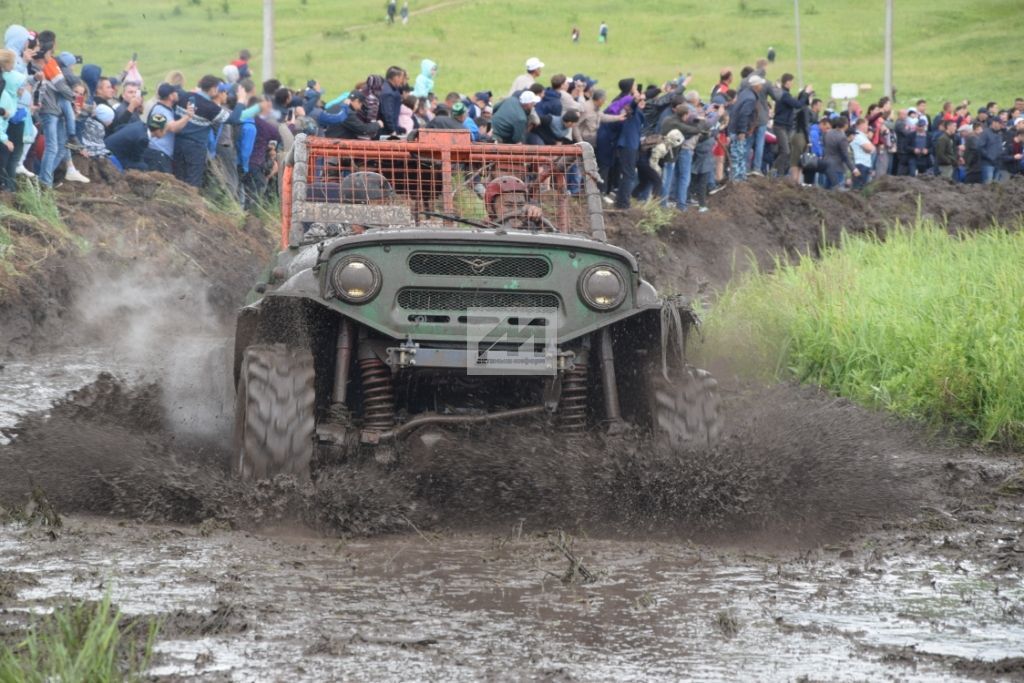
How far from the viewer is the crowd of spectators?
14.5m

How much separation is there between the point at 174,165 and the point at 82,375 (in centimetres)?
578

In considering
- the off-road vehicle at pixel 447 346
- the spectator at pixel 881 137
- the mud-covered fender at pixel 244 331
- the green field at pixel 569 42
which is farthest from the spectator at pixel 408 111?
the green field at pixel 569 42

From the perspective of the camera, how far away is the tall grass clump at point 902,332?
10.0 meters

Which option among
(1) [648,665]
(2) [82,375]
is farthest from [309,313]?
(2) [82,375]

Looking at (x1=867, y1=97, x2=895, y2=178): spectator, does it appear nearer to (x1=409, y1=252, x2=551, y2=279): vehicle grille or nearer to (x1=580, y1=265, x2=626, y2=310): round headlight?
(x1=580, y1=265, x2=626, y2=310): round headlight

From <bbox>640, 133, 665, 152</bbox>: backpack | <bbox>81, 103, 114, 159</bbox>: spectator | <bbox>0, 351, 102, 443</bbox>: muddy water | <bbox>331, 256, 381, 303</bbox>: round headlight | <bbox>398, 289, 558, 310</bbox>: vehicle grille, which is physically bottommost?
<bbox>0, 351, 102, 443</bbox>: muddy water

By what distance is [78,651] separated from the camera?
174 inches

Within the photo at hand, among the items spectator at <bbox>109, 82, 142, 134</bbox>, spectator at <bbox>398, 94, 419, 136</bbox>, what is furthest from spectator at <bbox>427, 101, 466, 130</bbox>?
spectator at <bbox>109, 82, 142, 134</bbox>

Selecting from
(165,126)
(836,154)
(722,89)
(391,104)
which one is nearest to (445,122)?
(391,104)

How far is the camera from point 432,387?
299 inches

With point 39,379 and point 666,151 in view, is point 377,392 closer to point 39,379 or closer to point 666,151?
point 39,379

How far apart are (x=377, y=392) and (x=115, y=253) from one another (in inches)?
292

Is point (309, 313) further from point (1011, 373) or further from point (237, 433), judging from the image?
point (1011, 373)

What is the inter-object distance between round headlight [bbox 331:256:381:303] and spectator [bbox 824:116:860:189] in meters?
18.8
